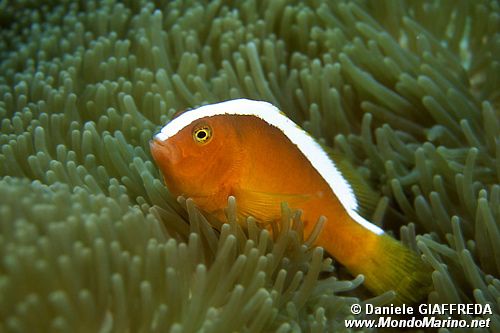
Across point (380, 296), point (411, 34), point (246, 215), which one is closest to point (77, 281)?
point (246, 215)

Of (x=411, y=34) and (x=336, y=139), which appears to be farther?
(x=411, y=34)

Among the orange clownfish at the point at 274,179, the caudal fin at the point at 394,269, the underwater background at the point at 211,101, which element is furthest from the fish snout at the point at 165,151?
the caudal fin at the point at 394,269

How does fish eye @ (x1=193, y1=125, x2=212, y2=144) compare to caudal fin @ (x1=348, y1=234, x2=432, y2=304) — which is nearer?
fish eye @ (x1=193, y1=125, x2=212, y2=144)

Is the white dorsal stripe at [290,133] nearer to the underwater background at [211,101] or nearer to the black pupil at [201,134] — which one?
the black pupil at [201,134]

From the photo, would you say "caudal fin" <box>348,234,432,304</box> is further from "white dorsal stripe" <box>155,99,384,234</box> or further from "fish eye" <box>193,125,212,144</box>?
"fish eye" <box>193,125,212,144</box>

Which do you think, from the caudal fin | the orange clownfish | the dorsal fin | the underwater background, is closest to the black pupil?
the orange clownfish

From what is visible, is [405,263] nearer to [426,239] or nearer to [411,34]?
[426,239]
